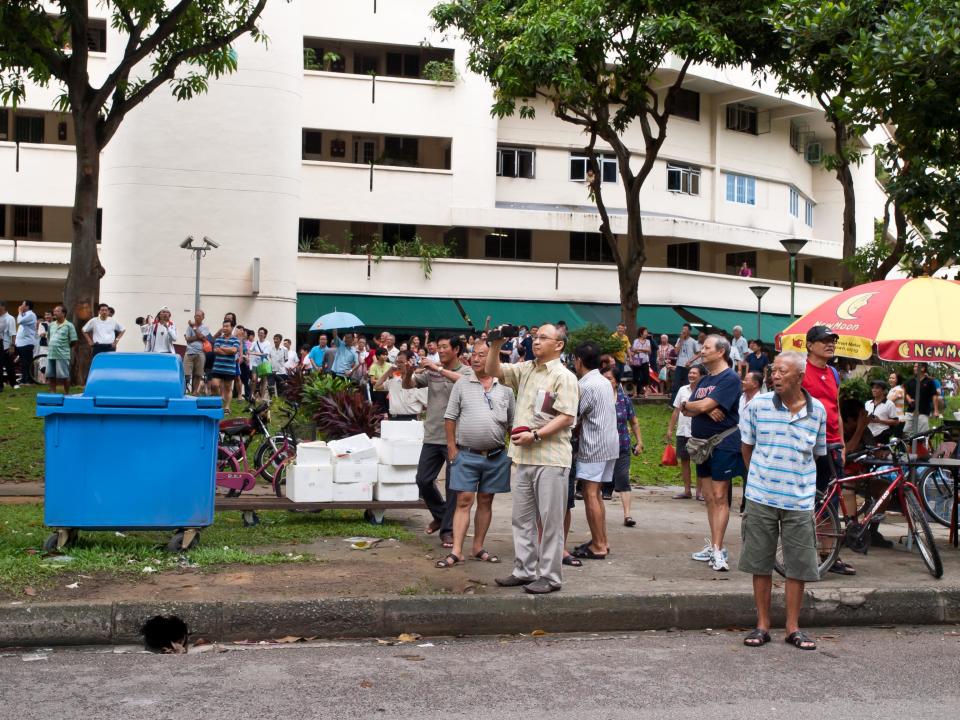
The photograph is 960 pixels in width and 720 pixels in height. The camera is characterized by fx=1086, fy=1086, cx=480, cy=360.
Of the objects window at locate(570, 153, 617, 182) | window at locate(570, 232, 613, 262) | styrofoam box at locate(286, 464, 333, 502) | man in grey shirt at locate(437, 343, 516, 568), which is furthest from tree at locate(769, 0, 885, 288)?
window at locate(570, 232, 613, 262)

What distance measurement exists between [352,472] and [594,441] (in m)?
2.19

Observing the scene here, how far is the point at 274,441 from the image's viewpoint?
36.6ft

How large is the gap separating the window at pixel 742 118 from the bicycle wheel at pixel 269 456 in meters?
31.3

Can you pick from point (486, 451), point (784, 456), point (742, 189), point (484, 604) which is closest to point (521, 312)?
point (742, 189)

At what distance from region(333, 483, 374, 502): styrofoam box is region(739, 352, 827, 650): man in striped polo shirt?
12.7 feet

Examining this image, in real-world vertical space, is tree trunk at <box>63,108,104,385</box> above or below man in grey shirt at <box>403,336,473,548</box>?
above

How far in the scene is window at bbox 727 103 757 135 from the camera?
39344mm

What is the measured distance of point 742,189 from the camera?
39.7m

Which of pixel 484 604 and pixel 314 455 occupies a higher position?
pixel 314 455

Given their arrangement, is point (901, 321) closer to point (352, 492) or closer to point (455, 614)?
point (455, 614)

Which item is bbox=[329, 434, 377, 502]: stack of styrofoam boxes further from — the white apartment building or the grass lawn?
the white apartment building

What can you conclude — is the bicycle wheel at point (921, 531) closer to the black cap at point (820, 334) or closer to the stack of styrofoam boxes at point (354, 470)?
the black cap at point (820, 334)

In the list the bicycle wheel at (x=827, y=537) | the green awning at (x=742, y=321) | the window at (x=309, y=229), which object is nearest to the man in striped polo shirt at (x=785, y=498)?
the bicycle wheel at (x=827, y=537)

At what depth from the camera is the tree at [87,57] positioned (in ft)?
52.2
